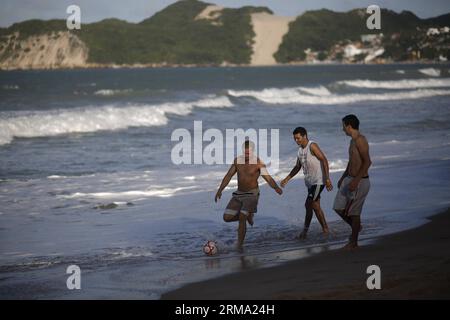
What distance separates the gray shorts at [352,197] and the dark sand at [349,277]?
46cm

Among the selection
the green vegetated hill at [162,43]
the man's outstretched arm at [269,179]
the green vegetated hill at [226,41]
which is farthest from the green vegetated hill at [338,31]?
the man's outstretched arm at [269,179]

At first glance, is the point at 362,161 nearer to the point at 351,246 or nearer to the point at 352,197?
the point at 352,197

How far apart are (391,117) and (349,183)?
22.0m

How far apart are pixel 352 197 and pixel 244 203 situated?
1340 mm

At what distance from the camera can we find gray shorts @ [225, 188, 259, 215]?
920cm

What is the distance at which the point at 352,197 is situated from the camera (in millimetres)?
8617

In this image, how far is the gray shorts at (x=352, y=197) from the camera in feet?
28.1

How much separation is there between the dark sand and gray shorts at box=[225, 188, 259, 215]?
46.9 inches

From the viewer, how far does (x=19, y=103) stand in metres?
44.5

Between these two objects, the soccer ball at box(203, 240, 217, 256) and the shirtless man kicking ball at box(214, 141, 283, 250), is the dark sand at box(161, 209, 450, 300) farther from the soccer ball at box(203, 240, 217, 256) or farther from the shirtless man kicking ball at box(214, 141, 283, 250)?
the shirtless man kicking ball at box(214, 141, 283, 250)

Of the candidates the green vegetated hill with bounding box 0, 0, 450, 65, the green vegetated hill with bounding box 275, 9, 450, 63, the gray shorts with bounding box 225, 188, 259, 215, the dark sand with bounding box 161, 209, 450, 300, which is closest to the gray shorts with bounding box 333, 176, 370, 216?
the dark sand with bounding box 161, 209, 450, 300

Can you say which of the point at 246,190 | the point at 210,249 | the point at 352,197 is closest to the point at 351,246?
the point at 352,197
